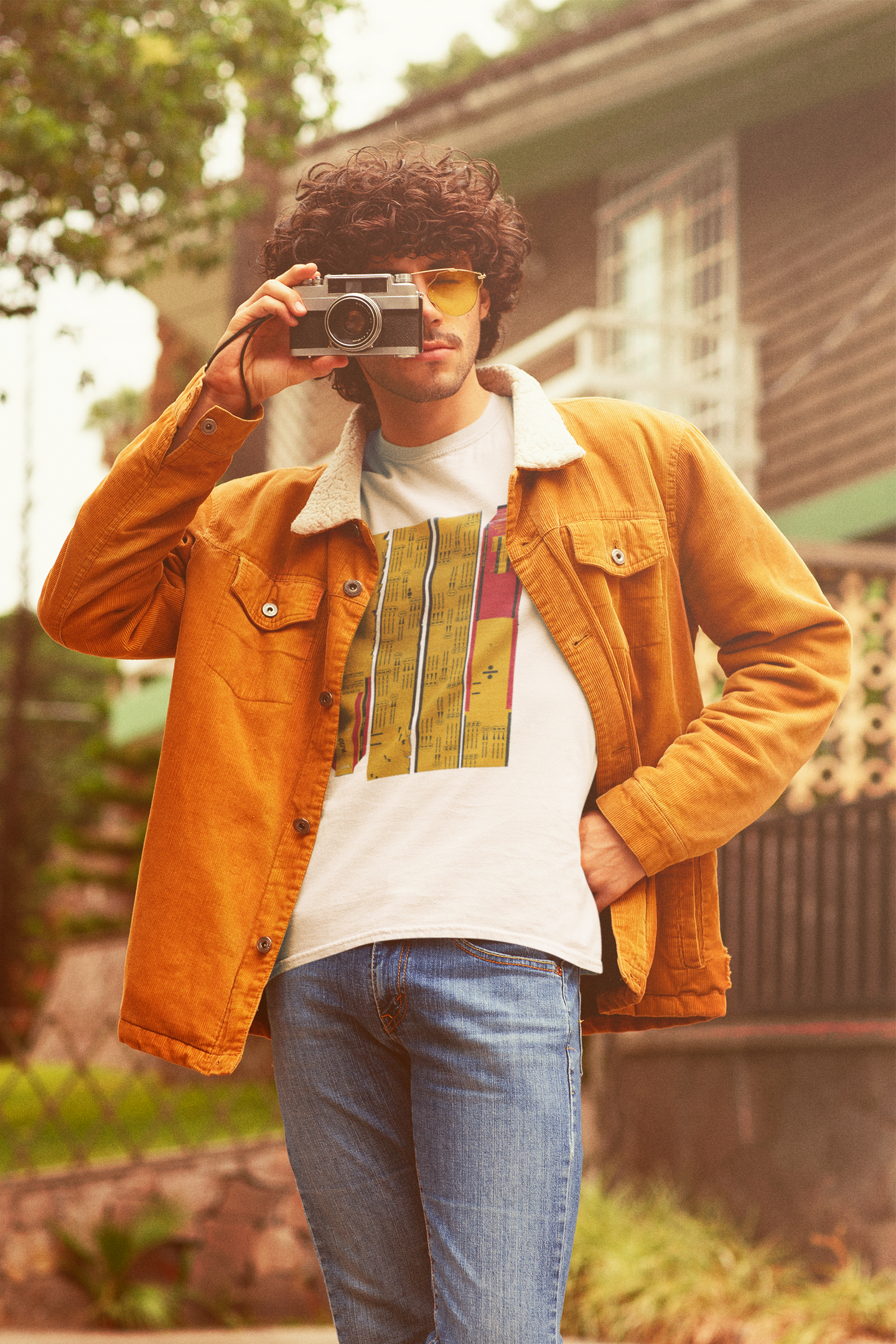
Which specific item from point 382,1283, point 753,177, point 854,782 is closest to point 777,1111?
point 854,782

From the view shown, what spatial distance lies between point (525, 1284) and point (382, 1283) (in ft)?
0.82

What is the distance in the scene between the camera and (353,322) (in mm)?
1806

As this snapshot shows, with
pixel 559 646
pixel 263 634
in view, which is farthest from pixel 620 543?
pixel 263 634

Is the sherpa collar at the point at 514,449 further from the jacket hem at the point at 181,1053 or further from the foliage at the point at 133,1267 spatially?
the foliage at the point at 133,1267

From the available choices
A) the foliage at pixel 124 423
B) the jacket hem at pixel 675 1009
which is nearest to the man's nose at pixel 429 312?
the jacket hem at pixel 675 1009

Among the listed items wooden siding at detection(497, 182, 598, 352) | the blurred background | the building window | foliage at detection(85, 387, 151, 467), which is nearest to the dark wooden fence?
the blurred background

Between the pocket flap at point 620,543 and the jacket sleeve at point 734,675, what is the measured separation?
5cm

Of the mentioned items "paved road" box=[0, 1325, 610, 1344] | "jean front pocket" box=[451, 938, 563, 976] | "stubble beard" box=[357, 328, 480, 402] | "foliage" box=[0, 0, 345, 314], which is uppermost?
"foliage" box=[0, 0, 345, 314]

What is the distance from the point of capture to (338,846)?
176 centimetres

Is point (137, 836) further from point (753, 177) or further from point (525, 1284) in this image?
point (525, 1284)

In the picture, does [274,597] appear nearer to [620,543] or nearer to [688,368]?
[620,543]

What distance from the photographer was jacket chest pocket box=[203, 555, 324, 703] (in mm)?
1886

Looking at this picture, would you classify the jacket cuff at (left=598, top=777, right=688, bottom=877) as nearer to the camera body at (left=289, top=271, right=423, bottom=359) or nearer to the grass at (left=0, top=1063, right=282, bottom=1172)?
the camera body at (left=289, top=271, right=423, bottom=359)

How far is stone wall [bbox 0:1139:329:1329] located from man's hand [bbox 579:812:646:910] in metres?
4.38
